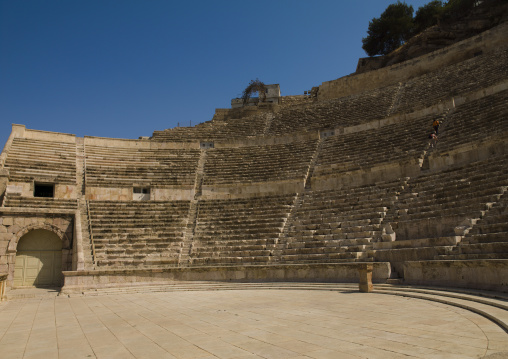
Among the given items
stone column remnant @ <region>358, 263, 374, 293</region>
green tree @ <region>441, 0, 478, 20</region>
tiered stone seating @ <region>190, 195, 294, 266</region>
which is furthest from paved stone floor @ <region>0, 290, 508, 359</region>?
green tree @ <region>441, 0, 478, 20</region>

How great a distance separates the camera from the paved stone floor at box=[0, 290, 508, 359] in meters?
4.63

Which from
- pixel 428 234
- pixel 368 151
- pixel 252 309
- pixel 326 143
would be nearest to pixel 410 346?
pixel 252 309

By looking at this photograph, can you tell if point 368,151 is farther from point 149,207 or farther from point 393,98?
point 149,207

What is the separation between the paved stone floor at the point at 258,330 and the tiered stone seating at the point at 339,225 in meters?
3.80

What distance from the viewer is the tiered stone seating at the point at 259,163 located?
792 inches

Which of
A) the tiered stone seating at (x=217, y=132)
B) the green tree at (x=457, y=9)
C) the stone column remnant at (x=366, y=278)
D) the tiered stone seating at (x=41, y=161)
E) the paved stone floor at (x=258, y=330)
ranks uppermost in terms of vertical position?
the green tree at (x=457, y=9)

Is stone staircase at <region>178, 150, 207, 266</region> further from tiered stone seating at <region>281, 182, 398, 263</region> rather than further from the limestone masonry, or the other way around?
tiered stone seating at <region>281, 182, 398, 263</region>

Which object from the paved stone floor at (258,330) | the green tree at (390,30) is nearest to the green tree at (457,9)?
the green tree at (390,30)

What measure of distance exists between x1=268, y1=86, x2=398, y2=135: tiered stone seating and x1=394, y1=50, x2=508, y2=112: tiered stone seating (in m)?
1.14

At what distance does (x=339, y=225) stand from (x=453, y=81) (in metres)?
13.2

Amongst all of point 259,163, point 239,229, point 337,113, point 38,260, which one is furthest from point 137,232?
point 337,113

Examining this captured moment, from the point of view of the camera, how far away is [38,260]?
51.2ft

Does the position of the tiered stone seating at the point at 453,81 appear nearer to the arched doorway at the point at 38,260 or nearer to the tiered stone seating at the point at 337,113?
the tiered stone seating at the point at 337,113

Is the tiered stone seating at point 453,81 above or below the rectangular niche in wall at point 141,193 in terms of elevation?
above
